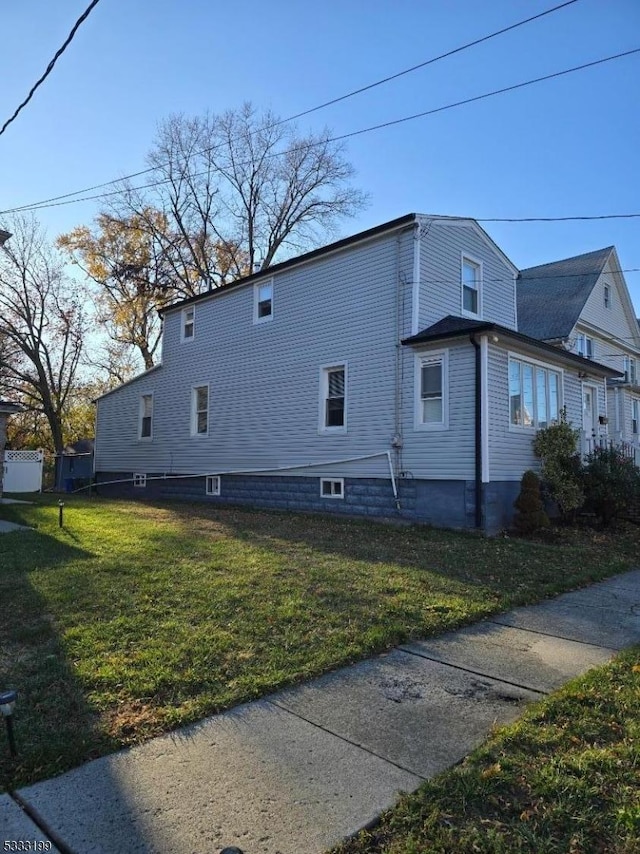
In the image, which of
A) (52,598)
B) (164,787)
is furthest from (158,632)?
(164,787)

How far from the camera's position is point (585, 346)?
71.4 feet

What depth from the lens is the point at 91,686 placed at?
3.60 meters

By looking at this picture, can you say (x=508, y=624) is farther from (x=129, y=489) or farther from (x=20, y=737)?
(x=129, y=489)

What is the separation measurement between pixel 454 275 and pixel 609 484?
5667 millimetres

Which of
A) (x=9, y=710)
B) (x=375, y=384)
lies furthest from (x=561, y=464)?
(x=9, y=710)

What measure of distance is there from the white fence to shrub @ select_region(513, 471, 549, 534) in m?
19.6

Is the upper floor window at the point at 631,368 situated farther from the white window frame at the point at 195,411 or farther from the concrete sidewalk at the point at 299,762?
the concrete sidewalk at the point at 299,762

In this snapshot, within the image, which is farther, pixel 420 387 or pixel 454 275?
pixel 454 275

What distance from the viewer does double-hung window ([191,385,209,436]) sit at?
17.2 m

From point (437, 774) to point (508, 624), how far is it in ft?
9.57

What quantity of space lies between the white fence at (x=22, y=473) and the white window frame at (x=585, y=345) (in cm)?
2185

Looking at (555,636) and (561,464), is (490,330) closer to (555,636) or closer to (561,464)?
(561,464)

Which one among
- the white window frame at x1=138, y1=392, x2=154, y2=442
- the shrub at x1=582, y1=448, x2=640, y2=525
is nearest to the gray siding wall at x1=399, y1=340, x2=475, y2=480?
the shrub at x1=582, y1=448, x2=640, y2=525

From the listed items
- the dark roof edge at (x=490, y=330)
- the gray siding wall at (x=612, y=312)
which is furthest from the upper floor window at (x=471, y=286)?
the gray siding wall at (x=612, y=312)
